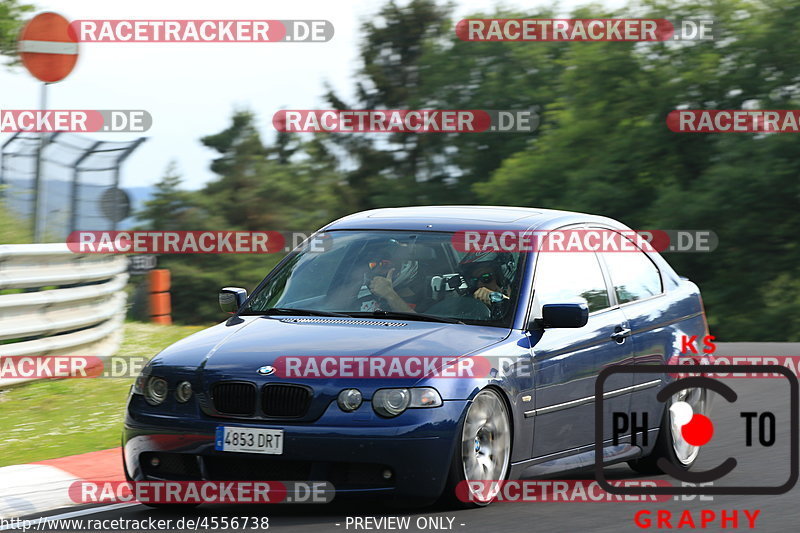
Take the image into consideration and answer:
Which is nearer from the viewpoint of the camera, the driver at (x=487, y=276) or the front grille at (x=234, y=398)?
the front grille at (x=234, y=398)

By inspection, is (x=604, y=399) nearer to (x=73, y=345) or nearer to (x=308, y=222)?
(x=73, y=345)

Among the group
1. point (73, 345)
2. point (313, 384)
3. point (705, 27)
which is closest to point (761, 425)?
point (313, 384)

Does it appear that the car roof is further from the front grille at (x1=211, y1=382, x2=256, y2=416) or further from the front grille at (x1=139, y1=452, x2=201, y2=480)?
the front grille at (x1=139, y1=452, x2=201, y2=480)

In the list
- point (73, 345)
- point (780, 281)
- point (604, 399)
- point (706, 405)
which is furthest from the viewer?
point (780, 281)

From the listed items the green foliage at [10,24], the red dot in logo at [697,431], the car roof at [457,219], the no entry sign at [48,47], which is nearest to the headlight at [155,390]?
the car roof at [457,219]

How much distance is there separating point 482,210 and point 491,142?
45.8 meters

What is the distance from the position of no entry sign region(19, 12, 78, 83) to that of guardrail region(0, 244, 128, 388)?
5.31 feet

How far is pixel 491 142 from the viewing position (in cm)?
5416

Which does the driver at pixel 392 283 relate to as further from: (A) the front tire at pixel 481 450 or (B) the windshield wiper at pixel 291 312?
(A) the front tire at pixel 481 450

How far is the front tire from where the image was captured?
21.9ft

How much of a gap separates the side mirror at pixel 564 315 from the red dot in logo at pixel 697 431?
2048mm

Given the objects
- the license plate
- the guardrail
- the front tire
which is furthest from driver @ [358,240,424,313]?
the guardrail

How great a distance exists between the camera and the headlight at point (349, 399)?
6.54 meters

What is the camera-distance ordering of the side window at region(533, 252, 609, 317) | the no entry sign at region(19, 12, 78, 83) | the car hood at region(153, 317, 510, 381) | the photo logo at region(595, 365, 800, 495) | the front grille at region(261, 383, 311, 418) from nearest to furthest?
the front grille at region(261, 383, 311, 418), the car hood at region(153, 317, 510, 381), the side window at region(533, 252, 609, 317), the photo logo at region(595, 365, 800, 495), the no entry sign at region(19, 12, 78, 83)
